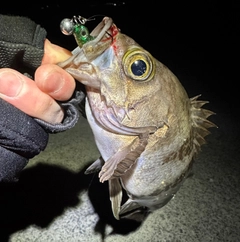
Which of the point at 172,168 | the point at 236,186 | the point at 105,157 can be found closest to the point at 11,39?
the point at 105,157

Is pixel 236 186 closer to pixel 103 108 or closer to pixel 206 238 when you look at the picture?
pixel 206 238

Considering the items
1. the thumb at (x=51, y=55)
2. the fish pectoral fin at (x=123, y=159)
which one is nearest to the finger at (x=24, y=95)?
the thumb at (x=51, y=55)

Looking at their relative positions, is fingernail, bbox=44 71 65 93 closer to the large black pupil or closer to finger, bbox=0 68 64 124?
finger, bbox=0 68 64 124

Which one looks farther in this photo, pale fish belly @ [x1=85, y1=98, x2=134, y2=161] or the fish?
pale fish belly @ [x1=85, y1=98, x2=134, y2=161]

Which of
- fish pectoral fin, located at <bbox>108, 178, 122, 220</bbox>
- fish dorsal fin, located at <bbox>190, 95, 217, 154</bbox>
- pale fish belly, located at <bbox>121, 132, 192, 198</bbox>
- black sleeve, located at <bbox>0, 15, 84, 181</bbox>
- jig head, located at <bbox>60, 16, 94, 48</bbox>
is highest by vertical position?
jig head, located at <bbox>60, 16, 94, 48</bbox>

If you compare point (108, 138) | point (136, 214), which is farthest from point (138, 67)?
point (136, 214)

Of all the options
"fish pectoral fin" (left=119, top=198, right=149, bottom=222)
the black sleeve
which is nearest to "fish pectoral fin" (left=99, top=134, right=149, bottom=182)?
the black sleeve
